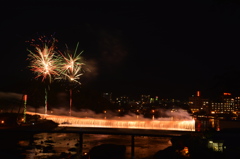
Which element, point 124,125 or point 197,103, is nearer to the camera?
point 124,125

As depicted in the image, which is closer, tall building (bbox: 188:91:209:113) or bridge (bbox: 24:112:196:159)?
bridge (bbox: 24:112:196:159)

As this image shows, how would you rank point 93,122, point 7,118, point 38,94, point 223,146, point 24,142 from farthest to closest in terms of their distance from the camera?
point 38,94
point 93,122
point 7,118
point 24,142
point 223,146

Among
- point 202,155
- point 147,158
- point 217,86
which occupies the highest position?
point 217,86

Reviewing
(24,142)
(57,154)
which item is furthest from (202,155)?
(24,142)

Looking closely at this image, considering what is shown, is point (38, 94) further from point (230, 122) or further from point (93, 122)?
point (230, 122)

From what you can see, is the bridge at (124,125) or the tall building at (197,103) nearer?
the bridge at (124,125)

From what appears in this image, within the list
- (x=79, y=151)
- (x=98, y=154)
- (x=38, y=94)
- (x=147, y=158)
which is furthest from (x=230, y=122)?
(x=38, y=94)

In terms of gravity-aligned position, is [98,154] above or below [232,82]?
below

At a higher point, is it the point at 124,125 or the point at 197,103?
the point at 197,103

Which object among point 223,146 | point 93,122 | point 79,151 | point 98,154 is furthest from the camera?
point 93,122

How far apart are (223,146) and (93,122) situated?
142ft

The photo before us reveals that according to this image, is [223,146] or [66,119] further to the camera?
[66,119]

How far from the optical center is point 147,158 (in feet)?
94.2

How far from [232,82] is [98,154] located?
69.3 feet
